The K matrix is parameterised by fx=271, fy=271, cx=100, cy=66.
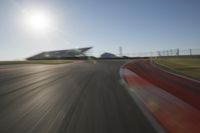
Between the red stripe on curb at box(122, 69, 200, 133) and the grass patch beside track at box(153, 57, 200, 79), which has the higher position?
the red stripe on curb at box(122, 69, 200, 133)

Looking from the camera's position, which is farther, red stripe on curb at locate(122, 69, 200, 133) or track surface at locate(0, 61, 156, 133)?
red stripe on curb at locate(122, 69, 200, 133)

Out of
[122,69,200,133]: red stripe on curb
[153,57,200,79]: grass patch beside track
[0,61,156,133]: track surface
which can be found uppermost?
[0,61,156,133]: track surface

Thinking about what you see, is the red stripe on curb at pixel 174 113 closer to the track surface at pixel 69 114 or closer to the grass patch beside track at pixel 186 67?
the track surface at pixel 69 114

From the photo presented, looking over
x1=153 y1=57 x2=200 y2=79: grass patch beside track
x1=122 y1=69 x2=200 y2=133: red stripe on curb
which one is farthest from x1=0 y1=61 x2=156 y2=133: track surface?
Answer: x1=153 y1=57 x2=200 y2=79: grass patch beside track

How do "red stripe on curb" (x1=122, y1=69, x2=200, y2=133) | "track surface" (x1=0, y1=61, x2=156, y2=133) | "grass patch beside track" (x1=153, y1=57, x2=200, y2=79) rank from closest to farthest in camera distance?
1. "track surface" (x1=0, y1=61, x2=156, y2=133)
2. "red stripe on curb" (x1=122, y1=69, x2=200, y2=133)
3. "grass patch beside track" (x1=153, y1=57, x2=200, y2=79)

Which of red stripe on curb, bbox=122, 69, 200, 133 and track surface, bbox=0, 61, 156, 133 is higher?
track surface, bbox=0, 61, 156, 133

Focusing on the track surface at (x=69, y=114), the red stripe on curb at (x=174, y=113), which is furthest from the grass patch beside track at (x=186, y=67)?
the track surface at (x=69, y=114)

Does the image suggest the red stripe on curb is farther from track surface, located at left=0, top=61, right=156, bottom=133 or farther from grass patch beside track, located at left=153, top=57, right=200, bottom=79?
grass patch beside track, located at left=153, top=57, right=200, bottom=79

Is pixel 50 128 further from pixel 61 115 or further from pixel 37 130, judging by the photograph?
pixel 61 115

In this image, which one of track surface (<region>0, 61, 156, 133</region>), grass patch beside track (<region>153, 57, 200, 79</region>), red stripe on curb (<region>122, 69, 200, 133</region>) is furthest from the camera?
grass patch beside track (<region>153, 57, 200, 79</region>)

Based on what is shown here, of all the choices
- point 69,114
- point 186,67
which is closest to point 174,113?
point 69,114

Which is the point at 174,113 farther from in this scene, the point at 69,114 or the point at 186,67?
the point at 186,67

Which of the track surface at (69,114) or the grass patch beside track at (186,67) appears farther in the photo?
the grass patch beside track at (186,67)

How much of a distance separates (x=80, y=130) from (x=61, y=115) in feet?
4.58
